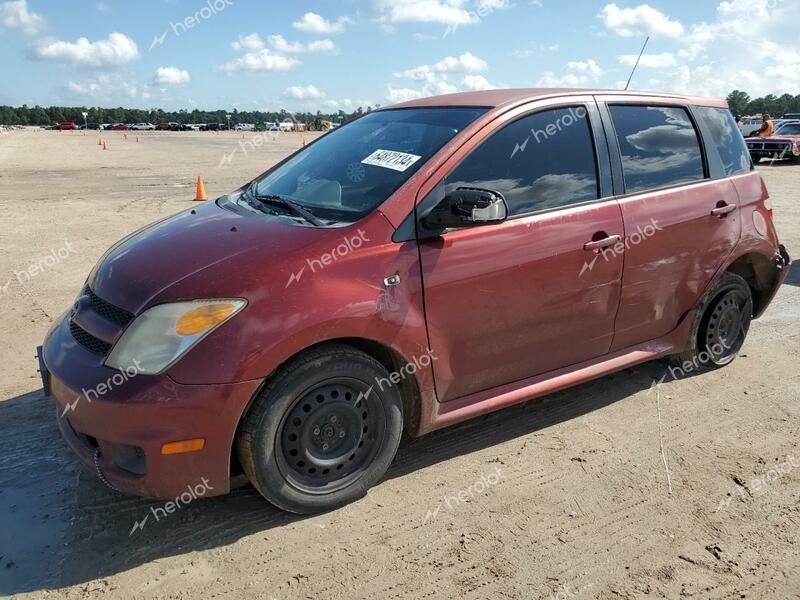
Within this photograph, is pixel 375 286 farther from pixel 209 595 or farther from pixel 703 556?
pixel 703 556

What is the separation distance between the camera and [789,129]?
997 inches

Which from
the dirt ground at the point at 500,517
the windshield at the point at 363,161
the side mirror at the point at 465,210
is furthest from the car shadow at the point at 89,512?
the windshield at the point at 363,161

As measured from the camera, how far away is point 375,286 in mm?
2850

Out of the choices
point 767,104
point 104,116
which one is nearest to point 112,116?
point 104,116

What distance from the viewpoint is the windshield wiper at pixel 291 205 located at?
3.11 metres

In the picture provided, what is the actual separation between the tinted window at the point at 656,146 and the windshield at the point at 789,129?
Result: 81.9 feet

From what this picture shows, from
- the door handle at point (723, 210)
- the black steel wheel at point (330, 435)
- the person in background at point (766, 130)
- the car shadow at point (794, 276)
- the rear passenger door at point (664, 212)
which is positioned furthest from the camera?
the person in background at point (766, 130)

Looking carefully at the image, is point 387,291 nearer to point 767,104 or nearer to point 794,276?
point 794,276

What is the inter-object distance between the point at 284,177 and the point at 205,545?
2.12 m

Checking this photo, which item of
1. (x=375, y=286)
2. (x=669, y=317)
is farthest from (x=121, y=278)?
(x=669, y=317)

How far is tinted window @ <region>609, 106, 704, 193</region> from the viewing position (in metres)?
3.83

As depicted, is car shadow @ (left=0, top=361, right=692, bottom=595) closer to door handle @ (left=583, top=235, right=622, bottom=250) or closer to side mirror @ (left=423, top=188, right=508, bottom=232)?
door handle @ (left=583, top=235, right=622, bottom=250)

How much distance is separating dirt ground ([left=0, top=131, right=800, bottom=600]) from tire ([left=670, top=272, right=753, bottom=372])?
0.16 metres

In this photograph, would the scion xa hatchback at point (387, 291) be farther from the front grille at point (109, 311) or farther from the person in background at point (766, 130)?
the person in background at point (766, 130)
